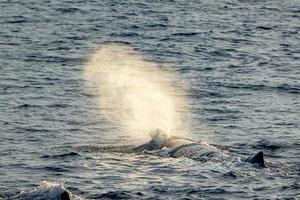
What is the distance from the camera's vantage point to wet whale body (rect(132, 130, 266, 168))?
111 feet

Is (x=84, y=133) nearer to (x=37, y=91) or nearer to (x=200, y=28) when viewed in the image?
(x=37, y=91)

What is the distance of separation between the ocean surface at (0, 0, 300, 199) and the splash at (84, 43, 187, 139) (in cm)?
75

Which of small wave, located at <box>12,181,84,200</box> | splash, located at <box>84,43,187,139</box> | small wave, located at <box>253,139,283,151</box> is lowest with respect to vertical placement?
splash, located at <box>84,43,187,139</box>

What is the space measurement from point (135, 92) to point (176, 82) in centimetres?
324

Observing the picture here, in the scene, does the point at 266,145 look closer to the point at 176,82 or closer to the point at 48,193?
the point at 48,193

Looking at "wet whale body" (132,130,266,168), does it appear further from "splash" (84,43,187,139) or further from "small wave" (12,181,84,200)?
"small wave" (12,181,84,200)

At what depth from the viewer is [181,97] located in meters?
50.3

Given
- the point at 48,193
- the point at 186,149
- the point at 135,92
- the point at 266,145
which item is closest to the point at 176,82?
the point at 135,92

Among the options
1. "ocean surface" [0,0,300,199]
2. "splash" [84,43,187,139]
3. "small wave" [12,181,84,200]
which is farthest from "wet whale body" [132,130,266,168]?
"small wave" [12,181,84,200]

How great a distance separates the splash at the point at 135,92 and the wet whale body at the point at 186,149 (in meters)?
2.14

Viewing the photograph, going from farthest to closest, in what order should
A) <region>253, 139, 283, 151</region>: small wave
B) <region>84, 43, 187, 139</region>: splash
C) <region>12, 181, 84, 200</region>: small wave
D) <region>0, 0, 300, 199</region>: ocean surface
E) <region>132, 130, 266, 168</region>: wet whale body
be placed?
<region>84, 43, 187, 139</region>: splash, <region>253, 139, 283, 151</region>: small wave, <region>132, 130, 266, 168</region>: wet whale body, <region>0, 0, 300, 199</region>: ocean surface, <region>12, 181, 84, 200</region>: small wave

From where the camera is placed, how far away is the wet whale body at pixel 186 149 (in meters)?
33.8

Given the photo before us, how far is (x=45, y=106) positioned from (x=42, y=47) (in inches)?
674

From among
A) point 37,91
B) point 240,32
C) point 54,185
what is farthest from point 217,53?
point 54,185
